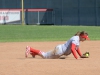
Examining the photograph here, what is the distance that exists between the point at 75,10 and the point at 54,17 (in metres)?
3.56

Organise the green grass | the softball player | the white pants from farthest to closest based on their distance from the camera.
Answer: the green grass → the white pants → the softball player

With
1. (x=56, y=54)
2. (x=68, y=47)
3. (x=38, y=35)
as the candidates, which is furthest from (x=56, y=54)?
(x=38, y=35)

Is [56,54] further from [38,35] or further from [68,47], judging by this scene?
[38,35]

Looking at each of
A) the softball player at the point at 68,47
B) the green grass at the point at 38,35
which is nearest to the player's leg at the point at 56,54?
the softball player at the point at 68,47

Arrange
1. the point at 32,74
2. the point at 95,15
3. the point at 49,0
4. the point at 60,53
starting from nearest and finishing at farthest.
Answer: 1. the point at 32,74
2. the point at 60,53
3. the point at 95,15
4. the point at 49,0

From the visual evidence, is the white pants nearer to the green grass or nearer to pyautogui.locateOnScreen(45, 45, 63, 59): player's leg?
pyautogui.locateOnScreen(45, 45, 63, 59): player's leg

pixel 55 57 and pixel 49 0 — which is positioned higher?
pixel 49 0

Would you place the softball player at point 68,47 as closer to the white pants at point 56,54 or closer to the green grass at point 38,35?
the white pants at point 56,54

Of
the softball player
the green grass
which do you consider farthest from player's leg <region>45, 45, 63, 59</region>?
the green grass

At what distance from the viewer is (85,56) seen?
12.5 m

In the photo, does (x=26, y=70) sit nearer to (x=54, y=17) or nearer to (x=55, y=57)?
(x=55, y=57)

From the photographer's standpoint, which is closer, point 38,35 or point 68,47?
point 68,47

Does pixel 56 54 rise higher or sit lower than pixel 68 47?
lower

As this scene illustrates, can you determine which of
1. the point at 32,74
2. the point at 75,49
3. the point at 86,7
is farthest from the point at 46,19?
the point at 32,74
